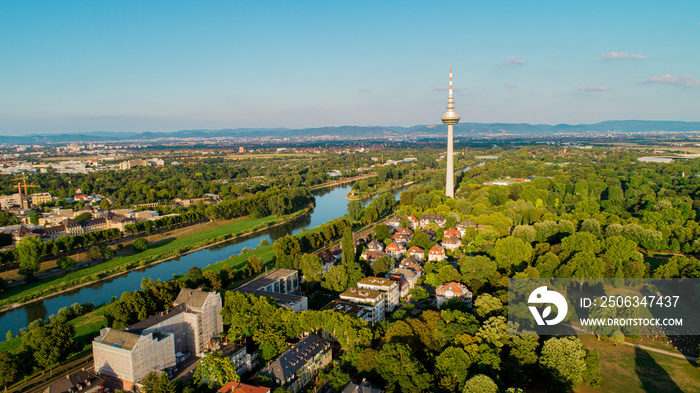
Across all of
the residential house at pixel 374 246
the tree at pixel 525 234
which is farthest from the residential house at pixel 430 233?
the tree at pixel 525 234

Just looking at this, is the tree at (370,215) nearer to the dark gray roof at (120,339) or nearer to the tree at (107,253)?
the tree at (107,253)

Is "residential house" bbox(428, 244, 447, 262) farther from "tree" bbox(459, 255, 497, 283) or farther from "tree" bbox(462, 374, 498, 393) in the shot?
"tree" bbox(462, 374, 498, 393)

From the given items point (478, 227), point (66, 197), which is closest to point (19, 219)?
point (66, 197)

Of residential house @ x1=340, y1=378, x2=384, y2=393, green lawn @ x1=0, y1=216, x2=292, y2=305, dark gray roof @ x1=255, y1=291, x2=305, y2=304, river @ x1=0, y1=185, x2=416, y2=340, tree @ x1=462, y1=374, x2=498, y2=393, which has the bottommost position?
river @ x1=0, y1=185, x2=416, y2=340

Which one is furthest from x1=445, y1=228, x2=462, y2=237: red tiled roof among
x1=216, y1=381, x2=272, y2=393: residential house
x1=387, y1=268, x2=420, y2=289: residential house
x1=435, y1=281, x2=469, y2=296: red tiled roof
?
x1=216, y1=381, x2=272, y2=393: residential house

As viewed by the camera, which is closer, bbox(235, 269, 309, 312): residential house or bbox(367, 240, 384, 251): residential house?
bbox(235, 269, 309, 312): residential house

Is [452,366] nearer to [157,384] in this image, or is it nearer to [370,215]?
[157,384]

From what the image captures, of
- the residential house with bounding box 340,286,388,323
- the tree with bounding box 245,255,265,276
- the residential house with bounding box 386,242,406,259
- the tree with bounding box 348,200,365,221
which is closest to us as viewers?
the residential house with bounding box 340,286,388,323
